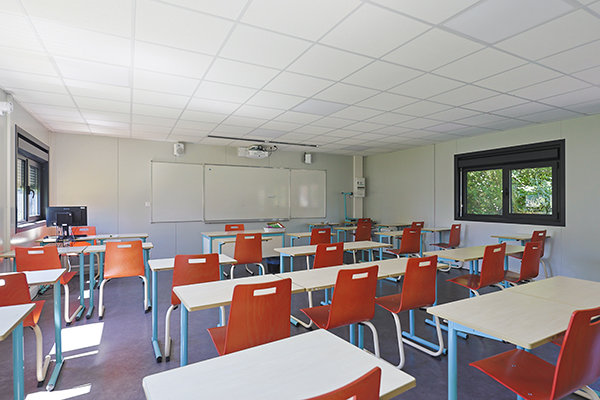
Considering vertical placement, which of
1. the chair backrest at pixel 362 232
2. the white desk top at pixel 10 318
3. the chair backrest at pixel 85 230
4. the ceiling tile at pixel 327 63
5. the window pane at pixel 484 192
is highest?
the ceiling tile at pixel 327 63

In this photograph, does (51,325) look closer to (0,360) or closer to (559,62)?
(0,360)

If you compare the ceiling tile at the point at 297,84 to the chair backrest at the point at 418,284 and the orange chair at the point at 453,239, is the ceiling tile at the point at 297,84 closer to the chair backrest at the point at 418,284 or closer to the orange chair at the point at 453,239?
the chair backrest at the point at 418,284

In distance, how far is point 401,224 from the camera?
754 cm

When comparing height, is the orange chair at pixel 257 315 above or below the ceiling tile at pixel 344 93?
below

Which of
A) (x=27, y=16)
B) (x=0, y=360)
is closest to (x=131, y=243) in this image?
(x=0, y=360)

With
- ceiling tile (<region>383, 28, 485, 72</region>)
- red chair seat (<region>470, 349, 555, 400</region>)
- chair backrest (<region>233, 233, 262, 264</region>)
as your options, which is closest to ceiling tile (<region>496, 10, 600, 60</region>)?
ceiling tile (<region>383, 28, 485, 72</region>)

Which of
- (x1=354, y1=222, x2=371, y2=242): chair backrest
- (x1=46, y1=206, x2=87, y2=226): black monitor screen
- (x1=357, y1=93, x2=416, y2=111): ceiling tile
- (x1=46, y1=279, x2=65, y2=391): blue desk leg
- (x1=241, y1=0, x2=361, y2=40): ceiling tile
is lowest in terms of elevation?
(x1=46, y1=279, x2=65, y2=391): blue desk leg

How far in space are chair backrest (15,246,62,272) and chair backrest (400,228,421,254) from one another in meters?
4.72

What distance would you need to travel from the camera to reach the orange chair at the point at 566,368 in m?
1.32

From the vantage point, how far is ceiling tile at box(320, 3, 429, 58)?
7.48 feet

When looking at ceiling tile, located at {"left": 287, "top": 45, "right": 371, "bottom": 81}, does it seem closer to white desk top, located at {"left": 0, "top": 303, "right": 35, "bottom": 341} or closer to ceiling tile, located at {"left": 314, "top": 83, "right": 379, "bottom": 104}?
ceiling tile, located at {"left": 314, "top": 83, "right": 379, "bottom": 104}

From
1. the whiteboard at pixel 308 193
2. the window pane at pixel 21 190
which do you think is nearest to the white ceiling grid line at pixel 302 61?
the window pane at pixel 21 190

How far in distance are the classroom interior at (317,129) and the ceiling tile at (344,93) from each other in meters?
0.04

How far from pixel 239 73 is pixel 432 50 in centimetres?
187
